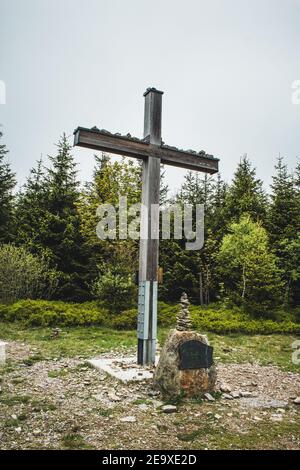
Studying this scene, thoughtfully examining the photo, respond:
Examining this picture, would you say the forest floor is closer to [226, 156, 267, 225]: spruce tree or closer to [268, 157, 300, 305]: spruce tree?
[268, 157, 300, 305]: spruce tree

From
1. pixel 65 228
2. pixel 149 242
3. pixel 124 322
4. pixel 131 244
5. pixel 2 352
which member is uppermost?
pixel 65 228

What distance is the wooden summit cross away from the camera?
745 cm

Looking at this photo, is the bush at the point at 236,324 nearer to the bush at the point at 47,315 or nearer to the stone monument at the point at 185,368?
the bush at the point at 47,315

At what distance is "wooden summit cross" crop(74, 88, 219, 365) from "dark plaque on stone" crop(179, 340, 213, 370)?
1.81m

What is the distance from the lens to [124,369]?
7211 millimetres

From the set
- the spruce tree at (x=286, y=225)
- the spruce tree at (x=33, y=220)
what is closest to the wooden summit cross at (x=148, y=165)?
the spruce tree at (x=33, y=220)

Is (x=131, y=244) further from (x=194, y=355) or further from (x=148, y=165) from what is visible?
(x=194, y=355)

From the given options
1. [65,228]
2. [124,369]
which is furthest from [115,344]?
[65,228]

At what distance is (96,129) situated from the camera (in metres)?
7.25

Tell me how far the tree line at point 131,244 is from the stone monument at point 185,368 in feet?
29.3

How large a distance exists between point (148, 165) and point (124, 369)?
14.5 ft

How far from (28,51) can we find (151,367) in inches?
436

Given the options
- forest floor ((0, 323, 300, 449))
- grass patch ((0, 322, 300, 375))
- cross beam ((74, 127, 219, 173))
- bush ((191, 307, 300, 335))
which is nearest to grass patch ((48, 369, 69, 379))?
forest floor ((0, 323, 300, 449))
